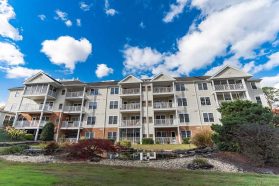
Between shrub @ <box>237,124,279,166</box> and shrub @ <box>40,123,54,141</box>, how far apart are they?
26.2 metres

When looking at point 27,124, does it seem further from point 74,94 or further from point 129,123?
point 129,123

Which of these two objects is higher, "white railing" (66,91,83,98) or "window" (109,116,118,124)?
"white railing" (66,91,83,98)

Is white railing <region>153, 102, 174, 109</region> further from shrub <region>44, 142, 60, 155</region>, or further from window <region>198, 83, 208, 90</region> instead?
shrub <region>44, 142, 60, 155</region>

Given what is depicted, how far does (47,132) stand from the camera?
26.3 metres

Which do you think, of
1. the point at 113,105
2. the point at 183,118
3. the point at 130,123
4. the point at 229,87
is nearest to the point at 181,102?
the point at 183,118

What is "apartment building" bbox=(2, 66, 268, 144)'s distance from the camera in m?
27.9

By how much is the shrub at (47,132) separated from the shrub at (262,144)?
26207 millimetres

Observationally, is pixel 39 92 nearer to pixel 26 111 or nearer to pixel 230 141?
pixel 26 111

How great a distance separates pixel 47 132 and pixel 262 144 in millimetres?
27425

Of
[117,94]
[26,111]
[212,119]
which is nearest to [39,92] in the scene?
[26,111]

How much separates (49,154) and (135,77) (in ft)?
63.7

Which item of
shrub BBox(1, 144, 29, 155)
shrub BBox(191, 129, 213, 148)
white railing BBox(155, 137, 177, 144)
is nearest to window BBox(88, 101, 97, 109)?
white railing BBox(155, 137, 177, 144)

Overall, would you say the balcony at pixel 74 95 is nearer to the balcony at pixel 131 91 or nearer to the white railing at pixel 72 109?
the white railing at pixel 72 109

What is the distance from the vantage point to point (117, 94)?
3195 cm
